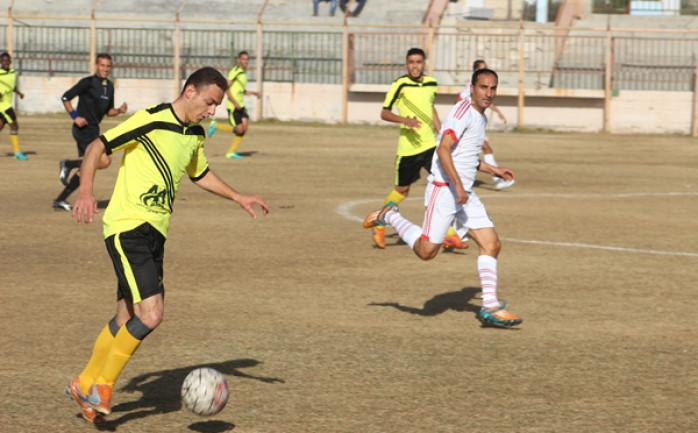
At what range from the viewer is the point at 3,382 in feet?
23.9

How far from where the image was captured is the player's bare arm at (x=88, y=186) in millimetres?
6113

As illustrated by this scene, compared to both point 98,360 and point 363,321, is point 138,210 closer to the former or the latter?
point 98,360

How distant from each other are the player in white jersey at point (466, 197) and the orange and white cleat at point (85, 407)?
378cm

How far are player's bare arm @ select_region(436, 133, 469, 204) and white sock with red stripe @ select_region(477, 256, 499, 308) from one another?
57 cm

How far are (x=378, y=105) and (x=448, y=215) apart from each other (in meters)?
27.7

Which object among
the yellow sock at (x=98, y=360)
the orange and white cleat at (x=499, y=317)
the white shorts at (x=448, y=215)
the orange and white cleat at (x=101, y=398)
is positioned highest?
the white shorts at (x=448, y=215)

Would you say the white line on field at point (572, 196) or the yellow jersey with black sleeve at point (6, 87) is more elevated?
the yellow jersey with black sleeve at point (6, 87)

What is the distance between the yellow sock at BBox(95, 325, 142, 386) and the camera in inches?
247

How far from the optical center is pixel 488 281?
930 centimetres

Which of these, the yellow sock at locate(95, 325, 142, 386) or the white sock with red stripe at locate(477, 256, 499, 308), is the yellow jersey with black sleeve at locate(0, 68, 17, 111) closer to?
the white sock with red stripe at locate(477, 256, 499, 308)

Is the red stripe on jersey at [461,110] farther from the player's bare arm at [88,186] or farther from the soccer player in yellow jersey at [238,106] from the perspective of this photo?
the soccer player in yellow jersey at [238,106]

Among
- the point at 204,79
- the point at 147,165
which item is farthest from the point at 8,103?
the point at 204,79

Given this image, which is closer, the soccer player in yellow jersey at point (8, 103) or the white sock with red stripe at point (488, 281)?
the white sock with red stripe at point (488, 281)

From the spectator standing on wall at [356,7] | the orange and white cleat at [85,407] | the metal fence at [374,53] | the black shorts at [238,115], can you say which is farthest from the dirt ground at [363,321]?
the spectator standing on wall at [356,7]
